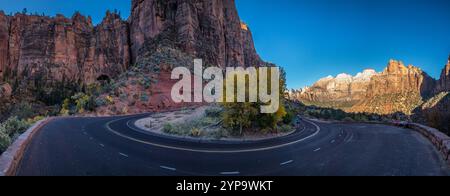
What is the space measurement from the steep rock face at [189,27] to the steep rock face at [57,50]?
15059 millimetres

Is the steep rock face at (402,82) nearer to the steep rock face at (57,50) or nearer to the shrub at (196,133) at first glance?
the steep rock face at (57,50)

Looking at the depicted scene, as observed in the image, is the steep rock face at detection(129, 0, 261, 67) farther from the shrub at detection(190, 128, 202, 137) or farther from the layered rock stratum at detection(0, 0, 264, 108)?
the shrub at detection(190, 128, 202, 137)

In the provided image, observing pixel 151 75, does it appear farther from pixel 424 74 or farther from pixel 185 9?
pixel 424 74

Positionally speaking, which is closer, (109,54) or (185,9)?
(185,9)

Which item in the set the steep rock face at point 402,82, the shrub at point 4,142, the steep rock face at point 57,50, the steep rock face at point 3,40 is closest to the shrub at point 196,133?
the shrub at point 4,142

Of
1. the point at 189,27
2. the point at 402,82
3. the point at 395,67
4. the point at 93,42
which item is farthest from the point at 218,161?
the point at 395,67

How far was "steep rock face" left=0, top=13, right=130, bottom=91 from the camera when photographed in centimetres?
8838

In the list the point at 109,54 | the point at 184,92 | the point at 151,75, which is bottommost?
the point at 184,92

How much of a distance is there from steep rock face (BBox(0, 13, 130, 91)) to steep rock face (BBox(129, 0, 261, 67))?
15.1m

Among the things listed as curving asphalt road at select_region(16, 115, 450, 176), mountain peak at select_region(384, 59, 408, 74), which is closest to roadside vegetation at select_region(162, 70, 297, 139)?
curving asphalt road at select_region(16, 115, 450, 176)

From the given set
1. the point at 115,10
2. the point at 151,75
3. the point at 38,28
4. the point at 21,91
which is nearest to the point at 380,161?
the point at 151,75

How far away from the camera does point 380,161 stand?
900cm

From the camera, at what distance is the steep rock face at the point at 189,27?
6694 cm

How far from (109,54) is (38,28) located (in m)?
29.4
